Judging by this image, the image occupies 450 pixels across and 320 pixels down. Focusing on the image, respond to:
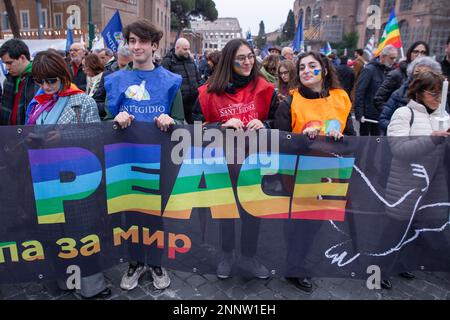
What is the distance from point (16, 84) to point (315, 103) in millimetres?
2676

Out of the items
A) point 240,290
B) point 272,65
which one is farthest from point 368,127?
point 240,290

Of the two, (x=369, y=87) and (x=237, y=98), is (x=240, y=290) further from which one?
(x=369, y=87)

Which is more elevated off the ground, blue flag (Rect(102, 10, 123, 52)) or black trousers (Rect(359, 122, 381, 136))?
blue flag (Rect(102, 10, 123, 52))

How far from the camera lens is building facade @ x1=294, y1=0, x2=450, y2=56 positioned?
172ft

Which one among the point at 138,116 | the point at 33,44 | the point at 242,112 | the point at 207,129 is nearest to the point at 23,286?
the point at 138,116

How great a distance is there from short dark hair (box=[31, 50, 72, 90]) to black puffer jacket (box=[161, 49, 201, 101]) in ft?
10.7

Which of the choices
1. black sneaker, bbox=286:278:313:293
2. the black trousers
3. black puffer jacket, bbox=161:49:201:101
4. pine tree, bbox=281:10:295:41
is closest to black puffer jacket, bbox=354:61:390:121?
the black trousers

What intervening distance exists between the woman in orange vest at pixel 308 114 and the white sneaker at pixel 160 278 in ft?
3.29

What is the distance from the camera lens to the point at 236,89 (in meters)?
3.18

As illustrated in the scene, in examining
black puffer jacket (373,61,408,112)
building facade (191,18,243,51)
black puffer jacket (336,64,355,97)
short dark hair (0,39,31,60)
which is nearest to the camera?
short dark hair (0,39,31,60)

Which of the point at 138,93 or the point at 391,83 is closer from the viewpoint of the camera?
the point at 138,93

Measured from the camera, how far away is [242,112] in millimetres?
3160

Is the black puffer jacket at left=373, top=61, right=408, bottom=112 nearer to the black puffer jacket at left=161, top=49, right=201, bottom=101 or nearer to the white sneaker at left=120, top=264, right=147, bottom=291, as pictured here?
the black puffer jacket at left=161, top=49, right=201, bottom=101
